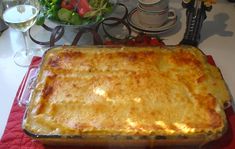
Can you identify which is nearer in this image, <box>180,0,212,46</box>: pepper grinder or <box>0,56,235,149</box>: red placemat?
<box>0,56,235,149</box>: red placemat

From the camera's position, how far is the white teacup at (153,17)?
3.67ft

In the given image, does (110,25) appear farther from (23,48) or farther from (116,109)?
(116,109)

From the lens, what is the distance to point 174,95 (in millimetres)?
813

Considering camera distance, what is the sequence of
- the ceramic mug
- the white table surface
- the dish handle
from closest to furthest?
1. the dish handle
2. the white table surface
3. the ceramic mug

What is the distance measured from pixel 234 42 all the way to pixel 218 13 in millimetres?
193

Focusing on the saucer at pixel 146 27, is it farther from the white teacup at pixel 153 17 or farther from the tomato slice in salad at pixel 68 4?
the tomato slice in salad at pixel 68 4

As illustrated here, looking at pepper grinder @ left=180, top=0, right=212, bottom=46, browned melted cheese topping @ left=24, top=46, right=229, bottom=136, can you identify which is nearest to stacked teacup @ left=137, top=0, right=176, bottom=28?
pepper grinder @ left=180, top=0, right=212, bottom=46

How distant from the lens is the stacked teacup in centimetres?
111

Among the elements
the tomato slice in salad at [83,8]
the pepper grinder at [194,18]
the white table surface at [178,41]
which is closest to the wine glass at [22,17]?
the white table surface at [178,41]

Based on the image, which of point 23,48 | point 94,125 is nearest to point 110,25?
point 23,48

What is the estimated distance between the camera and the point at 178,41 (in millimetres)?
1146

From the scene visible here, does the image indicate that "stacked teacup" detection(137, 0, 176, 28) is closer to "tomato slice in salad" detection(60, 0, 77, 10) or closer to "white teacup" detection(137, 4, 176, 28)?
"white teacup" detection(137, 4, 176, 28)

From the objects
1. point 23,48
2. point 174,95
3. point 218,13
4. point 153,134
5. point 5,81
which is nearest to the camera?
point 153,134

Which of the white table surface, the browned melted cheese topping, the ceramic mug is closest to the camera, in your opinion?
the browned melted cheese topping
